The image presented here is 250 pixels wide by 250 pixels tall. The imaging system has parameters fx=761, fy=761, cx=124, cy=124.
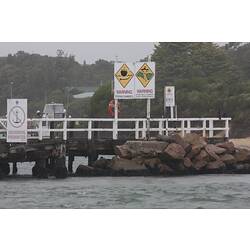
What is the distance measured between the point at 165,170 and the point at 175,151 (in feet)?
3.15

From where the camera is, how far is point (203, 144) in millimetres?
31062

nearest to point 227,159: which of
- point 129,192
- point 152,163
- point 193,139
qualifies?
point 193,139

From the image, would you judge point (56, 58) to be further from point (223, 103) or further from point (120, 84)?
point (120, 84)

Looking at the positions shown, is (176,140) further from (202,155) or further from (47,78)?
(47,78)

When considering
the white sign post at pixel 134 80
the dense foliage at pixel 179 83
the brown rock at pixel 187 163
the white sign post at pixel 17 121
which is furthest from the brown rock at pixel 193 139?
the white sign post at pixel 17 121

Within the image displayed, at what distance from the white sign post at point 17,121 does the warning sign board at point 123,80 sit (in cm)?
398

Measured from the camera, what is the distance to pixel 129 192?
84.9 ft

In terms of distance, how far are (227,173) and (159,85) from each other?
2598cm

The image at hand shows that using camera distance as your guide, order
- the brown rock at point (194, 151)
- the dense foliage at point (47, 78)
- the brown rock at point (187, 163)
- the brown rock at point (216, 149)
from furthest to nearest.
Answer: the dense foliage at point (47, 78) < the brown rock at point (216, 149) < the brown rock at point (187, 163) < the brown rock at point (194, 151)

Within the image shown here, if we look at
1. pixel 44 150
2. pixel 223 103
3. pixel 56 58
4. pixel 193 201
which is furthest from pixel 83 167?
pixel 56 58

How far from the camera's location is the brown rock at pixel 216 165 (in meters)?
31.5

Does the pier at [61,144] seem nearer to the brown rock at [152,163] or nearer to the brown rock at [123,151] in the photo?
the brown rock at [123,151]

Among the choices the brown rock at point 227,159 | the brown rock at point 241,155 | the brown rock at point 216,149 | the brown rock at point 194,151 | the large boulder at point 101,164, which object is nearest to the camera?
the brown rock at point 194,151

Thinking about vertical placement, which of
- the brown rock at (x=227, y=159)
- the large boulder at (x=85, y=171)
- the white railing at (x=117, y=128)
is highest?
the white railing at (x=117, y=128)
